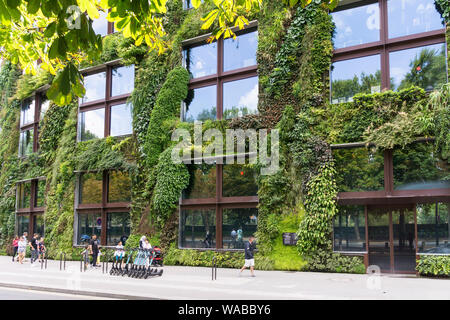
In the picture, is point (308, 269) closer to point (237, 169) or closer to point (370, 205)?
point (370, 205)

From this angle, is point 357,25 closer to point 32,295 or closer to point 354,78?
point 354,78

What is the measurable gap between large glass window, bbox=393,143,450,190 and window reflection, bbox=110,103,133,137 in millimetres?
13623

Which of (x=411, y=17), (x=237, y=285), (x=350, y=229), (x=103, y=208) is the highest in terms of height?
(x=411, y=17)

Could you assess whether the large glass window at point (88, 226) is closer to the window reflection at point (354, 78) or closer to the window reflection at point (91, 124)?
the window reflection at point (91, 124)

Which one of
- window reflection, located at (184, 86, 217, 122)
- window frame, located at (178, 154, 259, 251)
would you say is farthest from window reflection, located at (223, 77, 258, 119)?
window frame, located at (178, 154, 259, 251)

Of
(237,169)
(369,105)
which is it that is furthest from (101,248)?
(369,105)

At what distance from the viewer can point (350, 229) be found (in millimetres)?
16656

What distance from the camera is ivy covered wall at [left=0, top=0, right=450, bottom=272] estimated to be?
53.5 ft

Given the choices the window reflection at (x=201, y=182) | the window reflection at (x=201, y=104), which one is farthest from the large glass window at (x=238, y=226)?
the window reflection at (x=201, y=104)

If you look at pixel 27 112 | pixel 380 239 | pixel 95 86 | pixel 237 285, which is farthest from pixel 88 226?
pixel 380 239

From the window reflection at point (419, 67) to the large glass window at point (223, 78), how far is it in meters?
5.91

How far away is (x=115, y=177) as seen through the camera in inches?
942

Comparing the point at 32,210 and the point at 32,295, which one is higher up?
the point at 32,210

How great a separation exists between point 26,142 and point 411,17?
83.6ft
